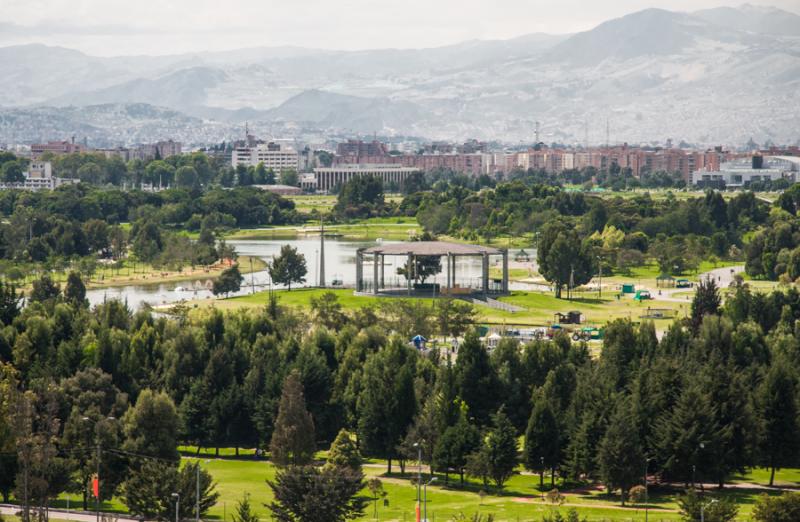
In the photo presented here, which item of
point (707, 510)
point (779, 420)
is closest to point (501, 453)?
point (707, 510)

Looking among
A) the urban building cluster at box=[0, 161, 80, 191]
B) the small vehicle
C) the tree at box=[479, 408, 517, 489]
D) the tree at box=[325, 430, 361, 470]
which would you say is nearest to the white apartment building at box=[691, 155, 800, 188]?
the urban building cluster at box=[0, 161, 80, 191]

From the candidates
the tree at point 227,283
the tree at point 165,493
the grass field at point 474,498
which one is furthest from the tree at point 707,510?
the tree at point 227,283

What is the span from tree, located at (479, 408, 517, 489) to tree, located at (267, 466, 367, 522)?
18.6 ft

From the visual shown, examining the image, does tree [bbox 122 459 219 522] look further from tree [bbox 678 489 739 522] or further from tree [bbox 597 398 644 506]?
tree [bbox 678 489 739 522]

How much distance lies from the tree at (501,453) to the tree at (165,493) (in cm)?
738

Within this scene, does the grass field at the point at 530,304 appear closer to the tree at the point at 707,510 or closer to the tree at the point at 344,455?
the tree at the point at 344,455

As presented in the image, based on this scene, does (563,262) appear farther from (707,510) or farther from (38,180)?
(38,180)

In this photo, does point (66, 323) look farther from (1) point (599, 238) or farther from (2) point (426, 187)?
(2) point (426, 187)

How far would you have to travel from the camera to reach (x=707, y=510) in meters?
29.2

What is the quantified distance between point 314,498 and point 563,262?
4189 cm

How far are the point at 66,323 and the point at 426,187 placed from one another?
109334mm

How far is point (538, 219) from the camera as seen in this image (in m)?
106

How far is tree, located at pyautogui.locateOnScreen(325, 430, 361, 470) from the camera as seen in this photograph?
3578 cm

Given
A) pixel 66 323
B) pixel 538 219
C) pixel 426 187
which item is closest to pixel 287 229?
pixel 538 219
